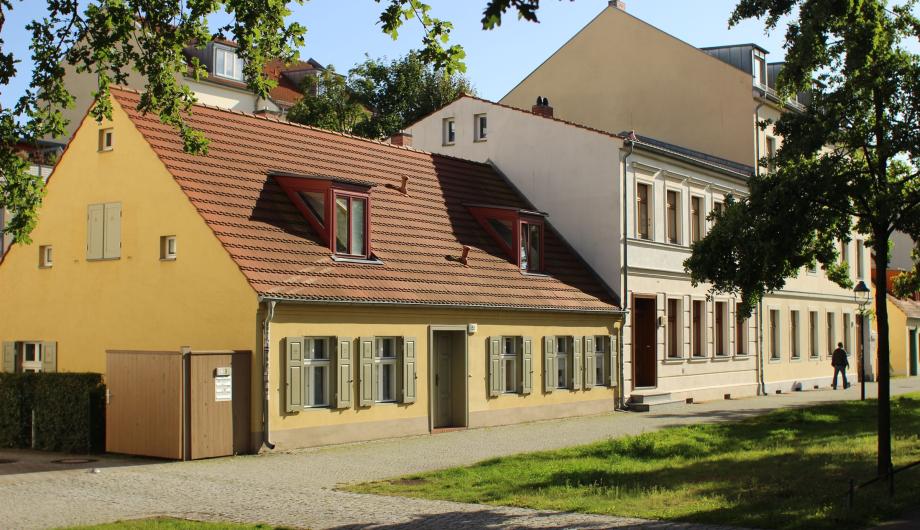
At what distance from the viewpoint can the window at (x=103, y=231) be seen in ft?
74.8

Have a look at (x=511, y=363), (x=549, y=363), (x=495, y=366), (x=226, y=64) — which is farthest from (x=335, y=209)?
(x=226, y=64)

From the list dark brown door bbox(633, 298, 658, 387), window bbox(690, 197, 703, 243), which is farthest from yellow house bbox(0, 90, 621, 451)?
window bbox(690, 197, 703, 243)

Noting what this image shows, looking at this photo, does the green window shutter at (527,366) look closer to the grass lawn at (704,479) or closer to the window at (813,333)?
the grass lawn at (704,479)

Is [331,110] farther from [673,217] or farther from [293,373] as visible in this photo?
[293,373]

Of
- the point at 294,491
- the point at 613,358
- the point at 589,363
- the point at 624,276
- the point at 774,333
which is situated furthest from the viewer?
the point at 774,333

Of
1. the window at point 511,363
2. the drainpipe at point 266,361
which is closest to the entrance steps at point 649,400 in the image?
the window at point 511,363

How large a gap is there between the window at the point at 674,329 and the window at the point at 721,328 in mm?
2862

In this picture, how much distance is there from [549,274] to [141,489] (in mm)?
15580

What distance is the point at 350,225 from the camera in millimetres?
23641

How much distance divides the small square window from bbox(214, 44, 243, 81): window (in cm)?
4009

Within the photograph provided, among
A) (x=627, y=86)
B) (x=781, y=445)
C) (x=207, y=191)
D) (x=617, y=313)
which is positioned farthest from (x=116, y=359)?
(x=627, y=86)

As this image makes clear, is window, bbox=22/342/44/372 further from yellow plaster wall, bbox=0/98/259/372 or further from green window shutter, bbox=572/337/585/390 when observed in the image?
green window shutter, bbox=572/337/585/390

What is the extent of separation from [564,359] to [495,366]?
3220 millimetres

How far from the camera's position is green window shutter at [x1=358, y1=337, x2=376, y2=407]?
22016mm
